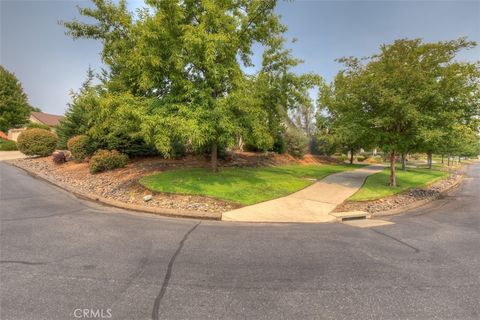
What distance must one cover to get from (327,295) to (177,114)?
7.05m

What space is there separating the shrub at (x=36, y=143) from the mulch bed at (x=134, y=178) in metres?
1.29

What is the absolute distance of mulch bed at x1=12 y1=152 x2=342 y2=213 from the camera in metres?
7.97

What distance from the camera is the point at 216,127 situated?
914 centimetres

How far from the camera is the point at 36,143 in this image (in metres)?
18.6

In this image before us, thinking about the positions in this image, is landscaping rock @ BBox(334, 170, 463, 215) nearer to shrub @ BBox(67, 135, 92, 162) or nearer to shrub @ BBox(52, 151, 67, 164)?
shrub @ BBox(67, 135, 92, 162)

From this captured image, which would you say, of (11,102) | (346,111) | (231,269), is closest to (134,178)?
(231,269)

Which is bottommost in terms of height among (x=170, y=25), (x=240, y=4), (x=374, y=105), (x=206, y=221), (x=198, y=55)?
(x=206, y=221)

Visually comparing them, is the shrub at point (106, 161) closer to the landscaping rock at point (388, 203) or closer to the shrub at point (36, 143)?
the shrub at point (36, 143)

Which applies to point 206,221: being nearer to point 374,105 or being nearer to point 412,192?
point 374,105

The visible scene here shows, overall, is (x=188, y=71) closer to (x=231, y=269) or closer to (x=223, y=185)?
(x=223, y=185)

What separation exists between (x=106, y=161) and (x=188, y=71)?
264 inches

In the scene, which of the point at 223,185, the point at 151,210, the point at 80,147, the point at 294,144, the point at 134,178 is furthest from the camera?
the point at 294,144

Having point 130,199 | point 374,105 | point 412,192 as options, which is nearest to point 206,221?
point 130,199

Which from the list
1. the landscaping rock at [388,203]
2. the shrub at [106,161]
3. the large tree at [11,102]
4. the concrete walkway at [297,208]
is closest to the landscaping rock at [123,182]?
the shrub at [106,161]
